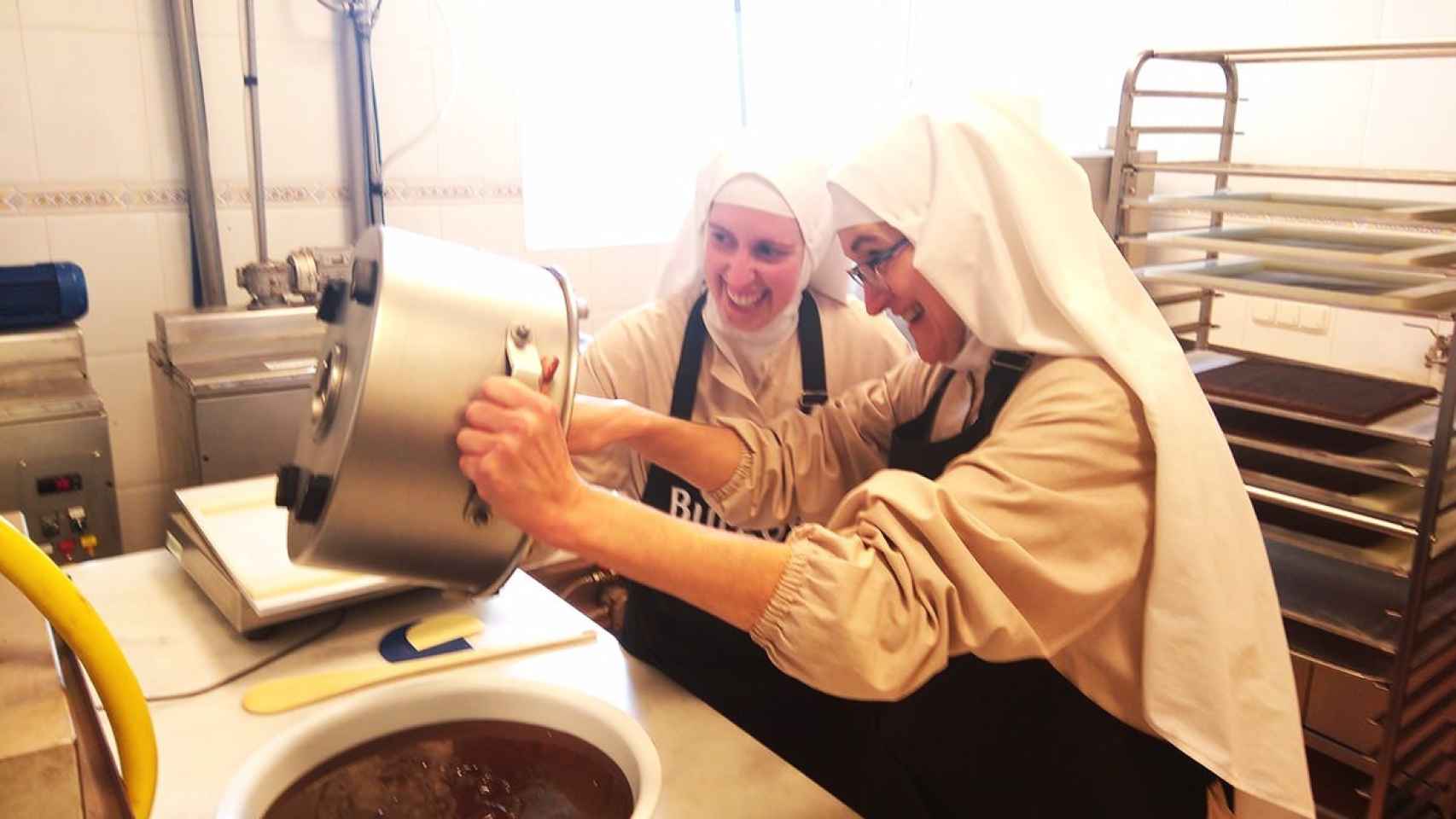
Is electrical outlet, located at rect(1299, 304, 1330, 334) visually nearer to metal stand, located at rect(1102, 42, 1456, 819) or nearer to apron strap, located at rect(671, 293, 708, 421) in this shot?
metal stand, located at rect(1102, 42, 1456, 819)

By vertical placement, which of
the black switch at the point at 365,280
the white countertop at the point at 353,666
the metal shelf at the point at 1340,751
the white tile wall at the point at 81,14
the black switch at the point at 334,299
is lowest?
the metal shelf at the point at 1340,751

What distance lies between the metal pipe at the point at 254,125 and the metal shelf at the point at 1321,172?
5.92 feet

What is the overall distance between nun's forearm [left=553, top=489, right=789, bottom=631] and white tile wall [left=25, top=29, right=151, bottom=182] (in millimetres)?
1733

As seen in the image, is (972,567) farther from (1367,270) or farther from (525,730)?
(1367,270)

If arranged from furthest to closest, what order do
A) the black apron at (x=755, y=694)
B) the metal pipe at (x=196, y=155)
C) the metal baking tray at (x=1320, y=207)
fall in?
1. the metal pipe at (x=196, y=155)
2. the metal baking tray at (x=1320, y=207)
3. the black apron at (x=755, y=694)

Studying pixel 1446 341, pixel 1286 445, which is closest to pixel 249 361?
pixel 1286 445

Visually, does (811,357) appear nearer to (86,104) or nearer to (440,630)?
(440,630)

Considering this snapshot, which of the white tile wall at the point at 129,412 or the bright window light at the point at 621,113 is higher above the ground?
the bright window light at the point at 621,113

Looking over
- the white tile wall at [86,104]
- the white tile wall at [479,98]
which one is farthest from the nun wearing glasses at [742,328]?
the white tile wall at [86,104]

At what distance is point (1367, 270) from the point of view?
193 cm

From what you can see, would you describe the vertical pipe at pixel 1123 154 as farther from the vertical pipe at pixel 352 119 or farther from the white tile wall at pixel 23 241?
the white tile wall at pixel 23 241

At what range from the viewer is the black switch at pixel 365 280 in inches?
30.3

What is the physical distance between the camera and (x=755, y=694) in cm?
133

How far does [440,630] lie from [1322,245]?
1.73 meters
